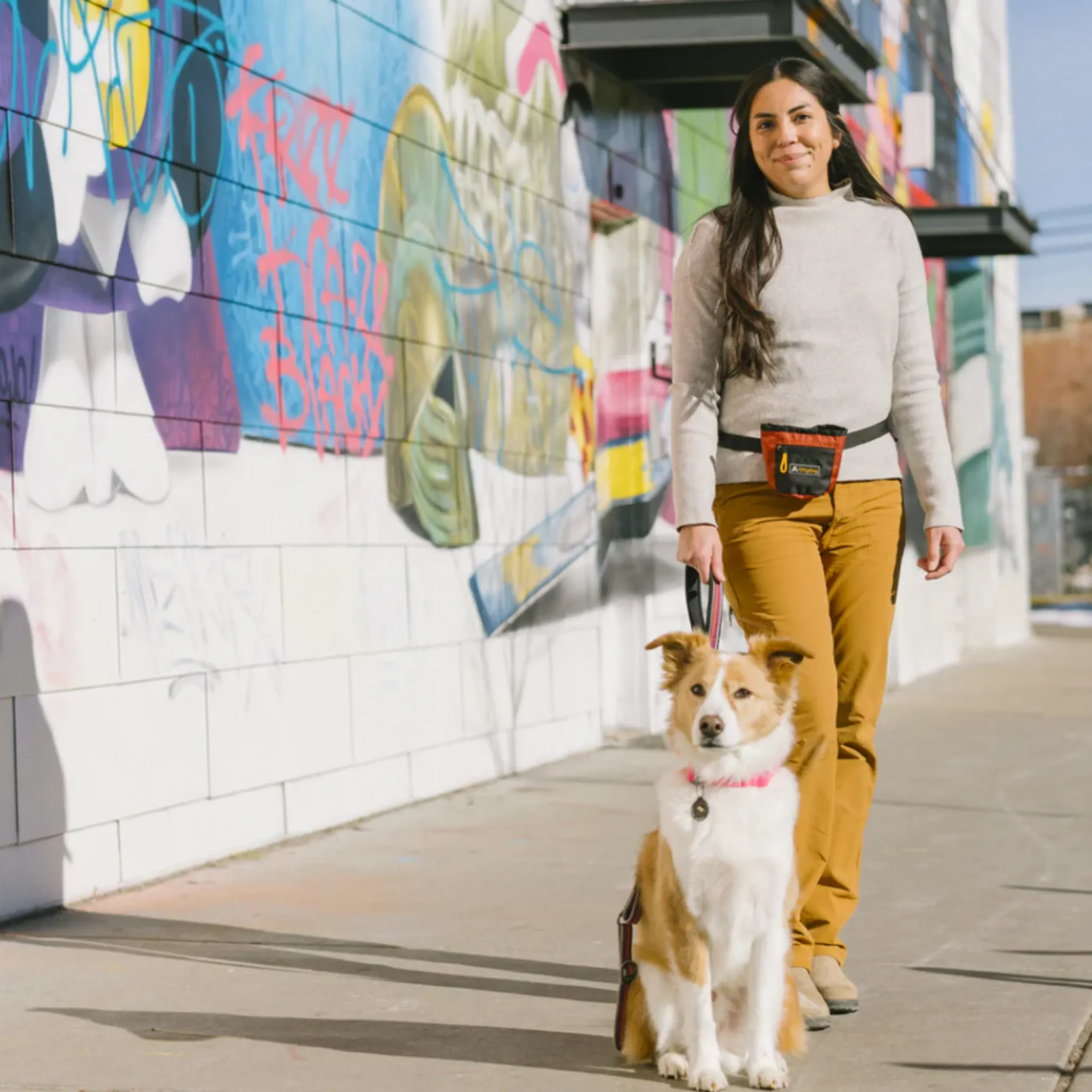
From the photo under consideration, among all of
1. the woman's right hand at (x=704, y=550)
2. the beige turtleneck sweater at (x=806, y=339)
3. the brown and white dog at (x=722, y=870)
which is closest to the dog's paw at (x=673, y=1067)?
the brown and white dog at (x=722, y=870)

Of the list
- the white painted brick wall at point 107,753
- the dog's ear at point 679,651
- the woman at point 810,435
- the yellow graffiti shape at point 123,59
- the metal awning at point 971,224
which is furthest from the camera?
the metal awning at point 971,224

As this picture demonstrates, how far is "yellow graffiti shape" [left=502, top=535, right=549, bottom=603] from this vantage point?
8.91m

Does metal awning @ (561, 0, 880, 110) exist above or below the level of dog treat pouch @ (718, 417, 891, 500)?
above

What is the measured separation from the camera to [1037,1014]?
4.21m

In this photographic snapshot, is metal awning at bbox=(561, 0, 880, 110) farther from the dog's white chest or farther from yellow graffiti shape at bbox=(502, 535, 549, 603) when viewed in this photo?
the dog's white chest

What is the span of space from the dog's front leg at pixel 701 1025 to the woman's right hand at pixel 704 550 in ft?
2.96

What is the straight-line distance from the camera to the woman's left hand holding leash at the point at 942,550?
431 centimetres

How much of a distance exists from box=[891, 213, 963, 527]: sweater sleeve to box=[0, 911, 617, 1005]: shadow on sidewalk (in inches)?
58.6

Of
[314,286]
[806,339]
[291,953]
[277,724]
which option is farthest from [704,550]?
[314,286]

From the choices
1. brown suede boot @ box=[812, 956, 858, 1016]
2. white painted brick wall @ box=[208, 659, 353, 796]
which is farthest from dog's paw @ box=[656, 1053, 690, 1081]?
white painted brick wall @ box=[208, 659, 353, 796]

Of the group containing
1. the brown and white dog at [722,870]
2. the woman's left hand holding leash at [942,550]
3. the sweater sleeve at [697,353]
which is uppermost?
the sweater sleeve at [697,353]

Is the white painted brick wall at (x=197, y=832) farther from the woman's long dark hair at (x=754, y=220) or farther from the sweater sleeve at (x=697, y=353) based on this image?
A: the woman's long dark hair at (x=754, y=220)

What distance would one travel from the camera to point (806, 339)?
13.7ft

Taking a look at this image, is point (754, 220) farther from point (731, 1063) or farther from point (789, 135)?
point (731, 1063)
